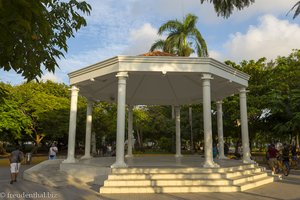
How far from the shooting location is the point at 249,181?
12023mm

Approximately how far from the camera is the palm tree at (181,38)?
23797mm

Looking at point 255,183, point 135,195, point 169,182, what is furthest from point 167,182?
point 255,183

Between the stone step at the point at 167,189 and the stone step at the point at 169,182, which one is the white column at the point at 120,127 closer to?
the stone step at the point at 169,182

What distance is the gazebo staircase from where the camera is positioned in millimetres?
10422

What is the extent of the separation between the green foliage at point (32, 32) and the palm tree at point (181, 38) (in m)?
18.7

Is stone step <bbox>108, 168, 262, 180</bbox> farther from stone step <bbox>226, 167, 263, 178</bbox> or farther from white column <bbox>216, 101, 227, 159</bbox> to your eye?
white column <bbox>216, 101, 227, 159</bbox>

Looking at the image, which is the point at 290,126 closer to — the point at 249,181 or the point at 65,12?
the point at 249,181

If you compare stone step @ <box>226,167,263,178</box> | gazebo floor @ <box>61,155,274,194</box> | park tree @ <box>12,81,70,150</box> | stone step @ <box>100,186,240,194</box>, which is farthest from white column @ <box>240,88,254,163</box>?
park tree @ <box>12,81,70,150</box>

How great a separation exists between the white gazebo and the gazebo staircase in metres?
0.74

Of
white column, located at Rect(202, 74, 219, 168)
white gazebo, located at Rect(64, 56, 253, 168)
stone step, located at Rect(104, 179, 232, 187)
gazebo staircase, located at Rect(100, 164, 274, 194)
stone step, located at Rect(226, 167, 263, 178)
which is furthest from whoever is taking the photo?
white gazebo, located at Rect(64, 56, 253, 168)

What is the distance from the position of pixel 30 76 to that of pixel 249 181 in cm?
1041

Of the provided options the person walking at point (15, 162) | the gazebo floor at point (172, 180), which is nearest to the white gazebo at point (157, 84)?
the gazebo floor at point (172, 180)

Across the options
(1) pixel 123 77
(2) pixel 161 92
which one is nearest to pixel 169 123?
(2) pixel 161 92

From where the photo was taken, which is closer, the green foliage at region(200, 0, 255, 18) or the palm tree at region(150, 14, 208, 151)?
the green foliage at region(200, 0, 255, 18)
